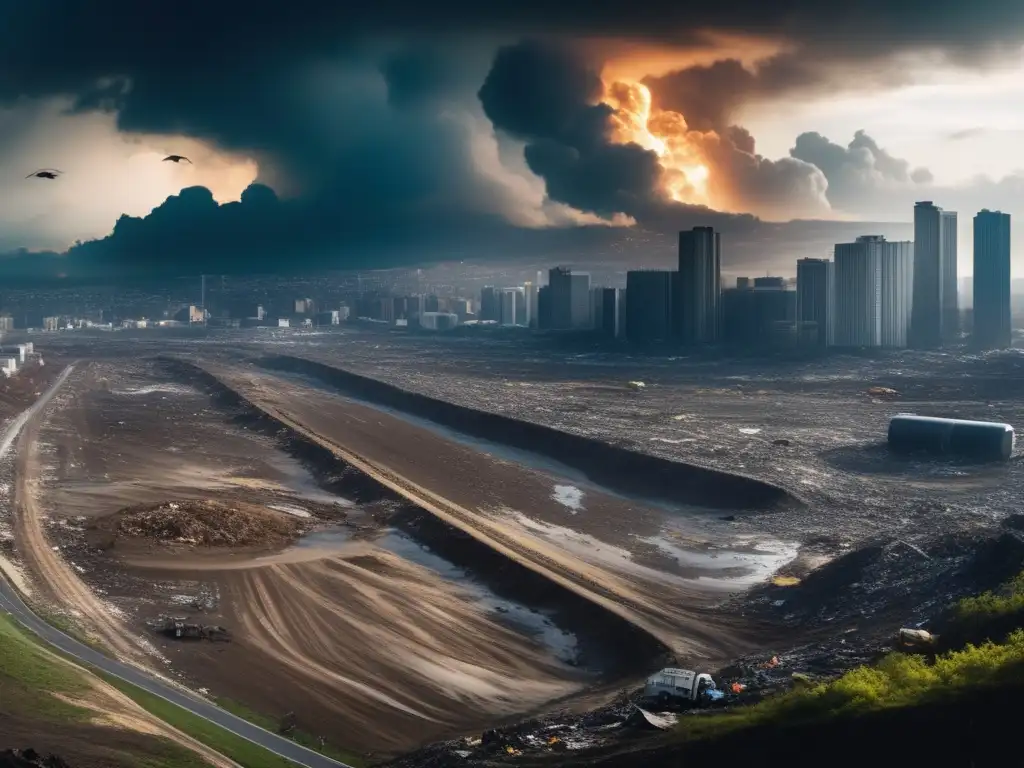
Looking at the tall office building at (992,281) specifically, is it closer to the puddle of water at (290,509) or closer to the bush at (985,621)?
the puddle of water at (290,509)

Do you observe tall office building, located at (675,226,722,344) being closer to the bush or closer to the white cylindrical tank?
the white cylindrical tank

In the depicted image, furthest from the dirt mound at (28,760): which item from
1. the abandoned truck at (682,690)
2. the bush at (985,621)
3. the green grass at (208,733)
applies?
the bush at (985,621)

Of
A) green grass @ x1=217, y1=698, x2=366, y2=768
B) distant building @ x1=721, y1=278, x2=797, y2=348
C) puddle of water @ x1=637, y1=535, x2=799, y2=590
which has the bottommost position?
green grass @ x1=217, y1=698, x2=366, y2=768

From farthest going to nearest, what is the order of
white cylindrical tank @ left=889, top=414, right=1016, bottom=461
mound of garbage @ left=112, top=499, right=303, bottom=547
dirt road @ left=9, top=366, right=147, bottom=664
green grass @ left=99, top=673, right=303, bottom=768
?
white cylindrical tank @ left=889, top=414, right=1016, bottom=461 → mound of garbage @ left=112, top=499, right=303, bottom=547 → dirt road @ left=9, top=366, right=147, bottom=664 → green grass @ left=99, top=673, right=303, bottom=768

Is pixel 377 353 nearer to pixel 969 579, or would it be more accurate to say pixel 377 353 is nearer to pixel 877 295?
pixel 877 295

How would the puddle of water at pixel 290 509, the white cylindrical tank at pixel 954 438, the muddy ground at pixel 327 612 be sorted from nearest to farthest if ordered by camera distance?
the muddy ground at pixel 327 612
the puddle of water at pixel 290 509
the white cylindrical tank at pixel 954 438

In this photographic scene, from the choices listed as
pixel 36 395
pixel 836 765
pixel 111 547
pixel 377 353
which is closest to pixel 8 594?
pixel 111 547

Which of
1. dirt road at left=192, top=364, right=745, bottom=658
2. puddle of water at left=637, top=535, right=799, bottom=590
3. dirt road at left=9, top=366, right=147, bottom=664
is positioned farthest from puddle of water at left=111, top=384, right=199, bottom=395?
puddle of water at left=637, top=535, right=799, bottom=590
